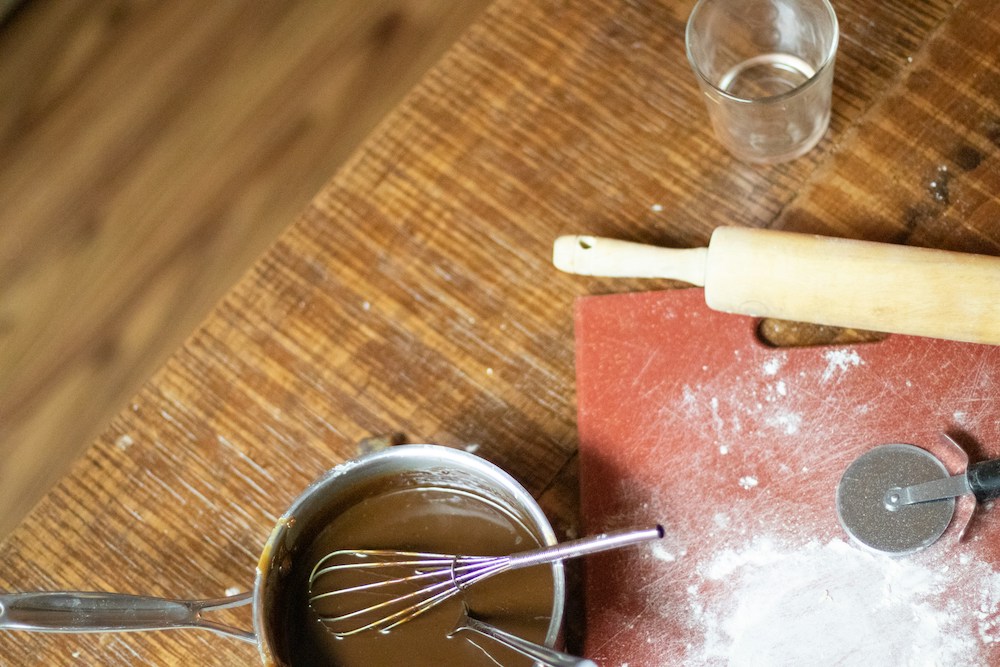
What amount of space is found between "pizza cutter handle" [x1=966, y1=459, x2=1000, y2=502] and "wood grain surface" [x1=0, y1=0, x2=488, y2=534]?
29.9 inches

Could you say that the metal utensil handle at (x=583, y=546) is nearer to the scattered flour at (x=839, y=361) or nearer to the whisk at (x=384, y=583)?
the whisk at (x=384, y=583)

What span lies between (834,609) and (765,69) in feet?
1.32

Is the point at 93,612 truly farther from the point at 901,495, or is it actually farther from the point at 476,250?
the point at 901,495

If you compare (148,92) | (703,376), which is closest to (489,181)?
(703,376)

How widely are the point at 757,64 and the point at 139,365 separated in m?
0.76

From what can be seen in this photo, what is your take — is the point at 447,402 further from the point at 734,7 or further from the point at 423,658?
the point at 734,7

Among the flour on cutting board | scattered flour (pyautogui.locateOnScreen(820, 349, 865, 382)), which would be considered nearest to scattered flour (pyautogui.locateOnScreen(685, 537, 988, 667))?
the flour on cutting board

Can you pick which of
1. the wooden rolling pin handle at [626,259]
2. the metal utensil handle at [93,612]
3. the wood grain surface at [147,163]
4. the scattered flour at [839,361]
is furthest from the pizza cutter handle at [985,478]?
the wood grain surface at [147,163]

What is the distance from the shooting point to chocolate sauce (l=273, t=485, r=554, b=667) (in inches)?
25.1

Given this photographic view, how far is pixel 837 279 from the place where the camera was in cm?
65

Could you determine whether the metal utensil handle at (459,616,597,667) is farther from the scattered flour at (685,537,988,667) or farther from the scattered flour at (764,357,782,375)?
the scattered flour at (764,357,782,375)

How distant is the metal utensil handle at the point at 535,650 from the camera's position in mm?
536

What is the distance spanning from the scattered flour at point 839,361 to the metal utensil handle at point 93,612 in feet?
1.38

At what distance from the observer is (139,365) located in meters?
1.15
